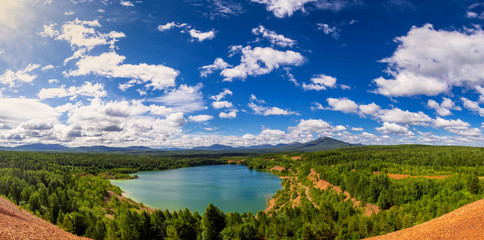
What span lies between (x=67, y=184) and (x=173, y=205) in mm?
38635

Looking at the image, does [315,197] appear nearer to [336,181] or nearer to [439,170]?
[336,181]

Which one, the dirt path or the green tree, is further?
the dirt path

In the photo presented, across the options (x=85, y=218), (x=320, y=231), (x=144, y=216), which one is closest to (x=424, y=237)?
(x=320, y=231)

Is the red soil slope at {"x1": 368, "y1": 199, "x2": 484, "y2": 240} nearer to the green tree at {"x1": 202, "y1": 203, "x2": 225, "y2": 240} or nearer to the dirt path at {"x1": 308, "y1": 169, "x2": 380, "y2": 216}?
the dirt path at {"x1": 308, "y1": 169, "x2": 380, "y2": 216}

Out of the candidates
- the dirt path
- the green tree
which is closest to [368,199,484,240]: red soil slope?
the dirt path

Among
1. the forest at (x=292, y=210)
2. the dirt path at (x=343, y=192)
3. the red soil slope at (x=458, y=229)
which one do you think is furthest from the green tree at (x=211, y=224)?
the dirt path at (x=343, y=192)

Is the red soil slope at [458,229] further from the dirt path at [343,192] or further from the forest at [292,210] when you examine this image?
the dirt path at [343,192]

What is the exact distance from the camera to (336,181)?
8744 centimetres

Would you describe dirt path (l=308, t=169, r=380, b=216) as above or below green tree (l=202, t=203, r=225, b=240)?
below

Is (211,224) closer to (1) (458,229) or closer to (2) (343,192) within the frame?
(1) (458,229)

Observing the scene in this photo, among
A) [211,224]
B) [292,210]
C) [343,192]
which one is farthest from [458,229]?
[343,192]

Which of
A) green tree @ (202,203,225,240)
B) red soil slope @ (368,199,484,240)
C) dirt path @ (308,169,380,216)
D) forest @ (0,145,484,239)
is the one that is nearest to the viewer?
red soil slope @ (368,199,484,240)

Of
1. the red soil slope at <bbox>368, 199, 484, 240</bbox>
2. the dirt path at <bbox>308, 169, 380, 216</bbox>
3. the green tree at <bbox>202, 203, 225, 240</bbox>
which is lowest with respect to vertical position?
the dirt path at <bbox>308, 169, 380, 216</bbox>

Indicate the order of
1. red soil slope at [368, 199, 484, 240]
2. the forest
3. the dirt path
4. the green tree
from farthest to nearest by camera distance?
1. the dirt path
2. the green tree
3. the forest
4. red soil slope at [368, 199, 484, 240]
